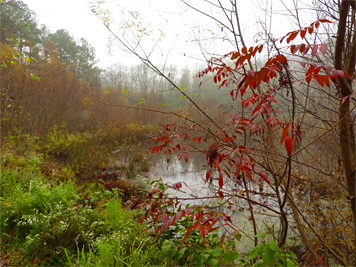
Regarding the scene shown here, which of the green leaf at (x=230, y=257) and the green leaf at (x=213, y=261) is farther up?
the green leaf at (x=230, y=257)

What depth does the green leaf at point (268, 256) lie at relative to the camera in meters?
1.31

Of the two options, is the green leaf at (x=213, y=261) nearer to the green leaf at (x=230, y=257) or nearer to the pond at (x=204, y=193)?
the green leaf at (x=230, y=257)

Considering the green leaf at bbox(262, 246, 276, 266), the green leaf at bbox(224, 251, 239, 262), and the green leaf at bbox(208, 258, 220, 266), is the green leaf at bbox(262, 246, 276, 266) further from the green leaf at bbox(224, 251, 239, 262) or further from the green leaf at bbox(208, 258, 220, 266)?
the green leaf at bbox(208, 258, 220, 266)

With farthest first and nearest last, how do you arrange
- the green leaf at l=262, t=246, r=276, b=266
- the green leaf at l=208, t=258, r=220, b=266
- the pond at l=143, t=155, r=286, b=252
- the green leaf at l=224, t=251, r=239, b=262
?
the pond at l=143, t=155, r=286, b=252 → the green leaf at l=208, t=258, r=220, b=266 → the green leaf at l=224, t=251, r=239, b=262 → the green leaf at l=262, t=246, r=276, b=266

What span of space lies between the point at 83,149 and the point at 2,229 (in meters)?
4.84

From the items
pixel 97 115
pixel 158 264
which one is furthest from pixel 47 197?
pixel 97 115

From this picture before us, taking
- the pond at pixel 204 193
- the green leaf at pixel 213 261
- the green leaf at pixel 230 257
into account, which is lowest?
the pond at pixel 204 193

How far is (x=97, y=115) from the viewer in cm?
1254

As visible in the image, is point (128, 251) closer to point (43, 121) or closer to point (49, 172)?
point (49, 172)

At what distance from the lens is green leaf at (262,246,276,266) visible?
131 cm

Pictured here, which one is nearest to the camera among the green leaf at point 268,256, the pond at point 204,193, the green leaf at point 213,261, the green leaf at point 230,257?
the green leaf at point 268,256

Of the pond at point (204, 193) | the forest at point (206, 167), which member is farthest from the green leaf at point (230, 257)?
the pond at point (204, 193)

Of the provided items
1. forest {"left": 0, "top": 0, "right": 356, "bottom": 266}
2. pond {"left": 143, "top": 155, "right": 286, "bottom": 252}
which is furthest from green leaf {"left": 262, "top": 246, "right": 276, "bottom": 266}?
pond {"left": 143, "top": 155, "right": 286, "bottom": 252}

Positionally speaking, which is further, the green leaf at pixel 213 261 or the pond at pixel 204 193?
the pond at pixel 204 193
